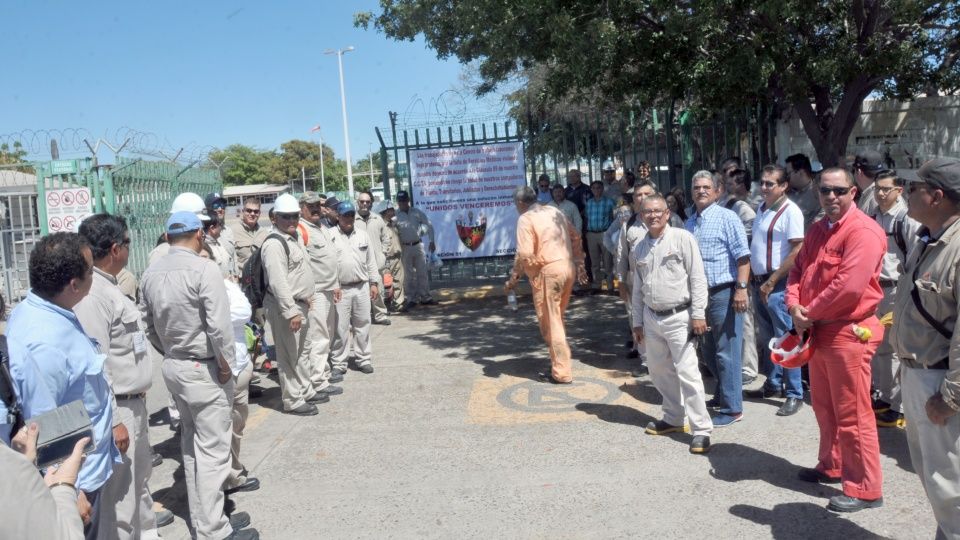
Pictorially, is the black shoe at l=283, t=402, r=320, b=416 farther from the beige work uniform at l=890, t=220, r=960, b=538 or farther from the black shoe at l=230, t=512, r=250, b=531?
the beige work uniform at l=890, t=220, r=960, b=538

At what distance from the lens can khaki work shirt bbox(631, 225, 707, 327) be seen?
17.5ft

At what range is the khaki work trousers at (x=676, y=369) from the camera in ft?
17.4

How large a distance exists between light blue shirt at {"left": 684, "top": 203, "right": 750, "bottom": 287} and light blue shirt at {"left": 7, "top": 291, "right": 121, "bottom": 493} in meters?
4.27

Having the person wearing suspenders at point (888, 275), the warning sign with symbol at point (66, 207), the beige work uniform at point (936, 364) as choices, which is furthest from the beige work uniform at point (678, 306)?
the warning sign with symbol at point (66, 207)

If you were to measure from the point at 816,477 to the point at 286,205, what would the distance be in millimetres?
4514

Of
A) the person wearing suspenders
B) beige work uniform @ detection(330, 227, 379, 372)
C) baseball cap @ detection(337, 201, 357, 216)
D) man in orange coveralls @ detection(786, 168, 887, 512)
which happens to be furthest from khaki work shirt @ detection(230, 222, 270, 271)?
the person wearing suspenders

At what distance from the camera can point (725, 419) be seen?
18.8 ft

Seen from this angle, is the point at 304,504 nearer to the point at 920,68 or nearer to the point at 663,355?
the point at 663,355

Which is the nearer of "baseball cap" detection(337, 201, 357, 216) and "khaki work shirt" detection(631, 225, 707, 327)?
"khaki work shirt" detection(631, 225, 707, 327)

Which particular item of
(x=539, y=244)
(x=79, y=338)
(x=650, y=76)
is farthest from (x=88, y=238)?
(x=650, y=76)

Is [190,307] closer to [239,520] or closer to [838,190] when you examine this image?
[239,520]

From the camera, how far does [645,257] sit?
18.2 feet

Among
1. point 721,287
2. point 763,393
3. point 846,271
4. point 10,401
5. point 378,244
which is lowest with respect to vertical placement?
point 763,393

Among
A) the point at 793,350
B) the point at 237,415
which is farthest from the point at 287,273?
the point at 793,350
